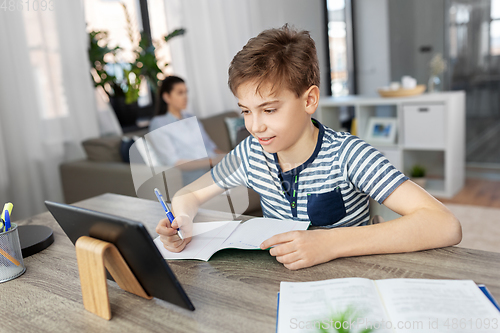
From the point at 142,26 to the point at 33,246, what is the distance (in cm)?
275

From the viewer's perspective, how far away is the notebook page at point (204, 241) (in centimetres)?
87

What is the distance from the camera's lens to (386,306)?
0.62 meters

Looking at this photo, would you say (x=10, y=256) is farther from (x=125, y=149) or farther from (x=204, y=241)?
(x=125, y=149)

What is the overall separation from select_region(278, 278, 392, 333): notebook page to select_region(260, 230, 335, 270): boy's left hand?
0.06 metres

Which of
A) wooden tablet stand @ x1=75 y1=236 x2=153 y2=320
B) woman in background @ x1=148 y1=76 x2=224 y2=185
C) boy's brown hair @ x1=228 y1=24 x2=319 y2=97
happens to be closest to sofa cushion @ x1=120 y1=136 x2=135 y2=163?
woman in background @ x1=148 y1=76 x2=224 y2=185

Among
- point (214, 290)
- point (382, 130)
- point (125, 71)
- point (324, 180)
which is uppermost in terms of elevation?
point (125, 71)

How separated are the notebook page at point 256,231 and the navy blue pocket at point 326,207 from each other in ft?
0.22

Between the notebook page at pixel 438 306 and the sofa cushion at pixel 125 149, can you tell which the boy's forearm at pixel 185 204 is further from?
the sofa cushion at pixel 125 149

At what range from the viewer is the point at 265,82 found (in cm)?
87

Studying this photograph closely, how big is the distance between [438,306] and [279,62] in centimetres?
56

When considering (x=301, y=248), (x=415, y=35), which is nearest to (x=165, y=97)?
(x=301, y=248)

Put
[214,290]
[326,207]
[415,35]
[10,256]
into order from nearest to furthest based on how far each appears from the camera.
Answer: [214,290] → [10,256] → [326,207] → [415,35]

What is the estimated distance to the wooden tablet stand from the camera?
2.23 ft

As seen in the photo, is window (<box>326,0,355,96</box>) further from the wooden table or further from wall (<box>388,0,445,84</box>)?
the wooden table
